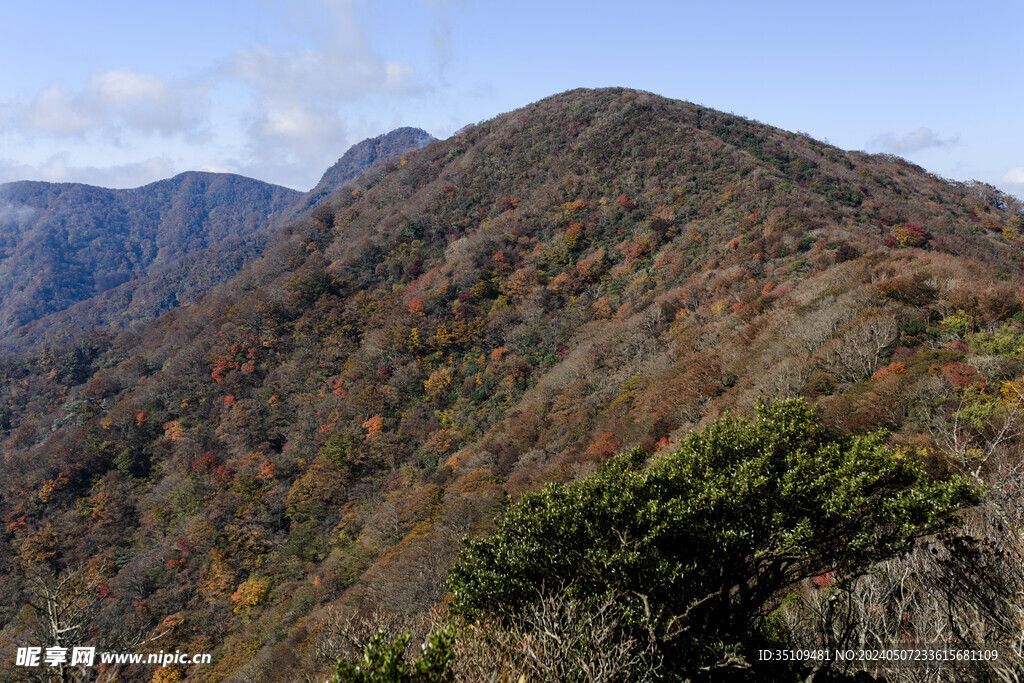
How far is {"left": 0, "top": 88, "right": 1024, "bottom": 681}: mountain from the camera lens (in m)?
21.6

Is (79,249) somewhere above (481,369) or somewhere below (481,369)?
above

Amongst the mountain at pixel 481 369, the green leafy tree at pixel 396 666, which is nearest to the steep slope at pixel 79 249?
the mountain at pixel 481 369

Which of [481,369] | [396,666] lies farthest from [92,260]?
[396,666]

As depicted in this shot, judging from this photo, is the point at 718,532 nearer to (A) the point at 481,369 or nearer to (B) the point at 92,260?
(A) the point at 481,369

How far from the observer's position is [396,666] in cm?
671

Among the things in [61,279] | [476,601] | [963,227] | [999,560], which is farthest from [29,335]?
[963,227]

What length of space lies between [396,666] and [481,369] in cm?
4397

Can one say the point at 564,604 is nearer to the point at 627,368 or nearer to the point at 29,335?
the point at 627,368

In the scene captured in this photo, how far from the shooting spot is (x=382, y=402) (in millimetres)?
50188

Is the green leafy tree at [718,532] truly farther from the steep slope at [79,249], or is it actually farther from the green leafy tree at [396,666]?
the steep slope at [79,249]

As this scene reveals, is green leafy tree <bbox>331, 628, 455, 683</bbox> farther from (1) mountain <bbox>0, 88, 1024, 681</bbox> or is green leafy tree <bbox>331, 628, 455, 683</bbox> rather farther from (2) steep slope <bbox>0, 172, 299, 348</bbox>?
(2) steep slope <bbox>0, 172, 299, 348</bbox>

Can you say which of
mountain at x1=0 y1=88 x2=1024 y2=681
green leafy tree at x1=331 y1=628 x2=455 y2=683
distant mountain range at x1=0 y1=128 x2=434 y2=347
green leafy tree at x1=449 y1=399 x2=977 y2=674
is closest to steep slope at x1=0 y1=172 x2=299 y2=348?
distant mountain range at x1=0 y1=128 x2=434 y2=347

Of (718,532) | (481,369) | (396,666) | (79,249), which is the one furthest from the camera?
(79,249)

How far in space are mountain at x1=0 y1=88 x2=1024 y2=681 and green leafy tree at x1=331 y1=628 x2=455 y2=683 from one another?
5.90m
